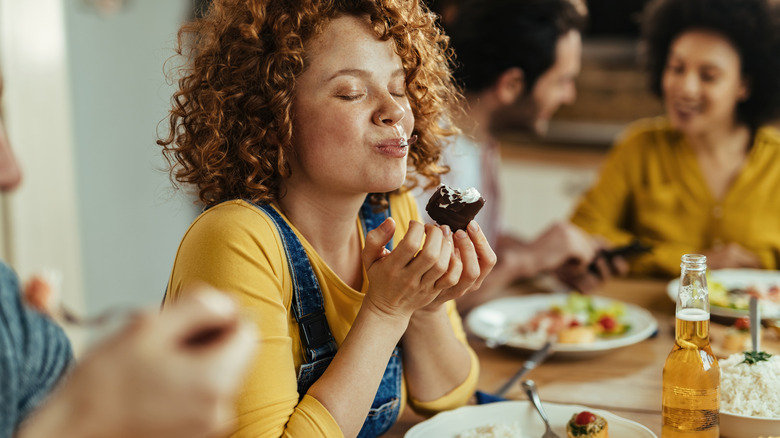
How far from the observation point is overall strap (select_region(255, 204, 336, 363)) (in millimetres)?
1213

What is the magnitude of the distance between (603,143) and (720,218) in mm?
2267

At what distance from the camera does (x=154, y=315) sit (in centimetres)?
57

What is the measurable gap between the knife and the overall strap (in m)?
0.43

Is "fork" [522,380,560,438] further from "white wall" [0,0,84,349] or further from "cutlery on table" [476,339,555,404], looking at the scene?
"white wall" [0,0,84,349]

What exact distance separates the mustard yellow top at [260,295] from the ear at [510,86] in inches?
60.5

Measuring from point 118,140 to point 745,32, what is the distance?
10.8 ft

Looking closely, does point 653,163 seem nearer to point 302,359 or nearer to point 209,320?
point 302,359

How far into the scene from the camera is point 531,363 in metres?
1.58

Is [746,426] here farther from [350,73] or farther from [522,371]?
[350,73]

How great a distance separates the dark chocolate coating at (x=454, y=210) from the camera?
122cm

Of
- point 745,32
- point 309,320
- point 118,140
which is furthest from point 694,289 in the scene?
point 118,140

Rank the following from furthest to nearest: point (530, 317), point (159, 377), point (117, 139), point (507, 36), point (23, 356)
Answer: point (117, 139)
point (507, 36)
point (530, 317)
point (23, 356)
point (159, 377)

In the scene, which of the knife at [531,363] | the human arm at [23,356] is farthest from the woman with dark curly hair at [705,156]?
the human arm at [23,356]

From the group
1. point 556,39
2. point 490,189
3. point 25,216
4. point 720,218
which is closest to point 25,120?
point 25,216
